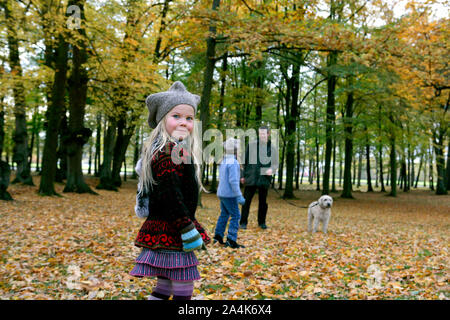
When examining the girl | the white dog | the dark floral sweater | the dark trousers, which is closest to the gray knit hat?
the girl

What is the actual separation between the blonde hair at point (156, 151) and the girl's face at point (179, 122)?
41 millimetres

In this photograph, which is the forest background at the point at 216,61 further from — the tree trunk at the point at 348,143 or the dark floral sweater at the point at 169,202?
the dark floral sweater at the point at 169,202

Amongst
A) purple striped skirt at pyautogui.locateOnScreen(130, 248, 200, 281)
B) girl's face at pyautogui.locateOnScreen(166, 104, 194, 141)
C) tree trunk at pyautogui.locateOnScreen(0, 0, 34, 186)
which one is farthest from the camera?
tree trunk at pyautogui.locateOnScreen(0, 0, 34, 186)

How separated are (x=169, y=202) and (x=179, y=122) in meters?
0.65

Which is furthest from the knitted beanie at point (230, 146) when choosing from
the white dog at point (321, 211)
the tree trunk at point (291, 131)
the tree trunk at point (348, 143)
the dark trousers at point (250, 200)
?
the tree trunk at point (348, 143)

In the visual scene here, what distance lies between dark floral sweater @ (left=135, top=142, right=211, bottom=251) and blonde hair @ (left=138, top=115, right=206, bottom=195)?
5 centimetres

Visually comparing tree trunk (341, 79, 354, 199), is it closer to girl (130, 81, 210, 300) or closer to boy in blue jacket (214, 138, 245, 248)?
boy in blue jacket (214, 138, 245, 248)

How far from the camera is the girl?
2043mm

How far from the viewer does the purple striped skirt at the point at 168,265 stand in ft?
6.93

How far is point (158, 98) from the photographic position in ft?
8.02

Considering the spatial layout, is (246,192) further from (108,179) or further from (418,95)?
(108,179)

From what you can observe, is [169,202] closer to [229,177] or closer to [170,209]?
[170,209]

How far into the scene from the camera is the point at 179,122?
2375 millimetres
